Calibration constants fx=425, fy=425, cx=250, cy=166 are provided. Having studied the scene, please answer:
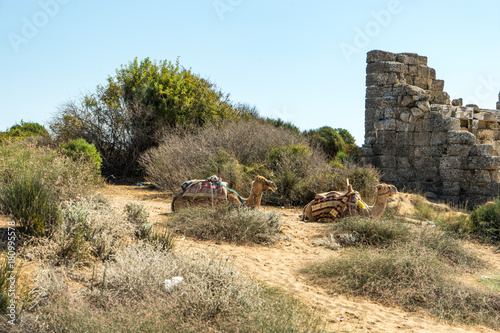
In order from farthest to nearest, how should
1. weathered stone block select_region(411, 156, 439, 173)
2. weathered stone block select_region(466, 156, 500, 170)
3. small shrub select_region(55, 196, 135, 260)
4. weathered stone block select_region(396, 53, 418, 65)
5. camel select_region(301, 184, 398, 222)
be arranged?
1. weathered stone block select_region(396, 53, 418, 65)
2. weathered stone block select_region(411, 156, 439, 173)
3. weathered stone block select_region(466, 156, 500, 170)
4. camel select_region(301, 184, 398, 222)
5. small shrub select_region(55, 196, 135, 260)

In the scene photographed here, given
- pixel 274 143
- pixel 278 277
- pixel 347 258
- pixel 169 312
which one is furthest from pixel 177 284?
pixel 274 143

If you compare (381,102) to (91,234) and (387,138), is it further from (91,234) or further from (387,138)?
(91,234)

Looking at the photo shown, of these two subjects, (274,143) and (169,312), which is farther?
(274,143)

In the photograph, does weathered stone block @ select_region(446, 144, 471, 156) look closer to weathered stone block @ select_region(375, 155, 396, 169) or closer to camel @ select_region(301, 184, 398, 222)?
weathered stone block @ select_region(375, 155, 396, 169)

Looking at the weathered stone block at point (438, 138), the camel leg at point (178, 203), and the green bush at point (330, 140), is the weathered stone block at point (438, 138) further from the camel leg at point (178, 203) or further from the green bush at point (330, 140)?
the green bush at point (330, 140)

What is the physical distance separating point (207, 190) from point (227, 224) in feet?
4.54

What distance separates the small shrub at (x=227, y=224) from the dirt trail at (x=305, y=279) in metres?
0.24

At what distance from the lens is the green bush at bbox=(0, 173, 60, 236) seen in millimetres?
4824

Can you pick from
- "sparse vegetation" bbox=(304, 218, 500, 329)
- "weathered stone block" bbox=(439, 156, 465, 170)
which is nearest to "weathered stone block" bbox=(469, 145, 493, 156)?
"weathered stone block" bbox=(439, 156, 465, 170)

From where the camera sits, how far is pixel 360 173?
1086 centimetres

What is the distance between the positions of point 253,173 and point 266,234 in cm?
459

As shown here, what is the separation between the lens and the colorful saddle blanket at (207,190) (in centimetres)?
763

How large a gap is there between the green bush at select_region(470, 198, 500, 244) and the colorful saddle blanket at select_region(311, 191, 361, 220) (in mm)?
2517

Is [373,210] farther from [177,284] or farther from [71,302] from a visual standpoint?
[71,302]
